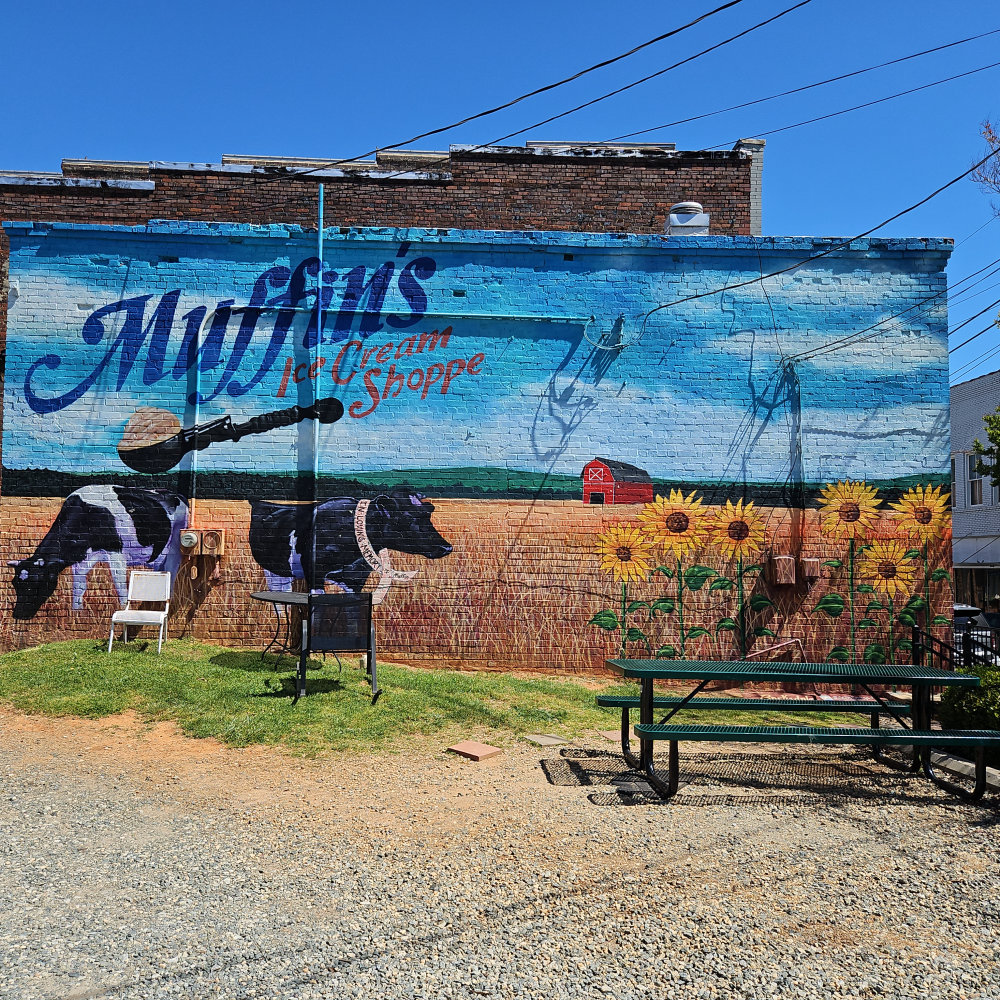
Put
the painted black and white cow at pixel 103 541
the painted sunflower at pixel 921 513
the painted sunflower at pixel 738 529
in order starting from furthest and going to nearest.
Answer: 1. the painted sunflower at pixel 921 513
2. the painted sunflower at pixel 738 529
3. the painted black and white cow at pixel 103 541

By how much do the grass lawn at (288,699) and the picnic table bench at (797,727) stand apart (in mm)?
1618

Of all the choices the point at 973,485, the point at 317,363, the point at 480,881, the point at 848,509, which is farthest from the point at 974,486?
the point at 480,881

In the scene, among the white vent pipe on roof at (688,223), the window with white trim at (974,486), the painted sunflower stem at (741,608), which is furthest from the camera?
the window with white trim at (974,486)

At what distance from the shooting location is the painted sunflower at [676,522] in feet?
34.7

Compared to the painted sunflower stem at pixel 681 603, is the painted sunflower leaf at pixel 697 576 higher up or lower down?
higher up

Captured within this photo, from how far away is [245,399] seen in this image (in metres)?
10.5

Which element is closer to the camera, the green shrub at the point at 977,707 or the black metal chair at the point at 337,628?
the green shrub at the point at 977,707

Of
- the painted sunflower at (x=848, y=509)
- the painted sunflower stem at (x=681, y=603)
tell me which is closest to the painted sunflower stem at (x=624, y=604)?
the painted sunflower stem at (x=681, y=603)

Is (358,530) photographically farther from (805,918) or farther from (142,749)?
(805,918)

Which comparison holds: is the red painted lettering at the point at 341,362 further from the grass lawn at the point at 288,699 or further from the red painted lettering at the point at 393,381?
the grass lawn at the point at 288,699

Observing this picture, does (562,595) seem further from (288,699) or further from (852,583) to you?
(288,699)

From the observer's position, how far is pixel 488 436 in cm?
1061

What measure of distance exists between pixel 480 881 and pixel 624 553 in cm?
666

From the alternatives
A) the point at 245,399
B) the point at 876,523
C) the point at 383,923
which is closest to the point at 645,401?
the point at 876,523
